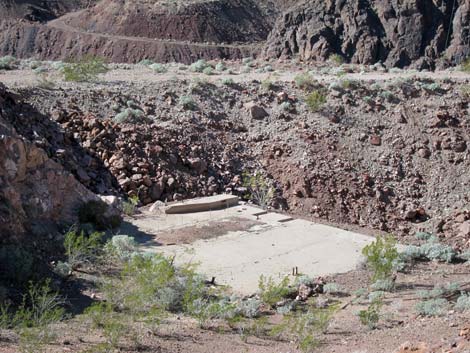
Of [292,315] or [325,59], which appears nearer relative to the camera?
[292,315]

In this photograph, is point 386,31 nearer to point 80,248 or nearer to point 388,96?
point 388,96

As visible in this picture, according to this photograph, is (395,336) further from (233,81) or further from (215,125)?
(233,81)

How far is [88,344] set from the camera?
9.18 m

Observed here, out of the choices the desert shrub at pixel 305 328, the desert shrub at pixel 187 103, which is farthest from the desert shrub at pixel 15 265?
the desert shrub at pixel 187 103

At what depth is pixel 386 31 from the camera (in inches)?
1598

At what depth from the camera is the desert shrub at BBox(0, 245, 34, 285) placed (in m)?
11.4

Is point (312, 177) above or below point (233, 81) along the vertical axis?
below

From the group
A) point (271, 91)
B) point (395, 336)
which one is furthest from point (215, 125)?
point (395, 336)

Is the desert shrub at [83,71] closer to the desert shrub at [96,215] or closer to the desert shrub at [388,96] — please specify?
the desert shrub at [388,96]

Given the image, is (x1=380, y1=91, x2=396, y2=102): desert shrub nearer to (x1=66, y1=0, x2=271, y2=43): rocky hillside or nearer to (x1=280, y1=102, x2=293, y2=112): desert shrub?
(x1=280, y1=102, x2=293, y2=112): desert shrub

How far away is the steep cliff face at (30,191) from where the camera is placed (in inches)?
501

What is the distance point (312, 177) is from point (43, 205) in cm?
881

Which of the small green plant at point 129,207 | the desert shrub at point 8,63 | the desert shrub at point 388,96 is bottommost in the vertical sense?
the small green plant at point 129,207

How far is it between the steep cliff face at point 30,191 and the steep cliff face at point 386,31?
89.3 ft
